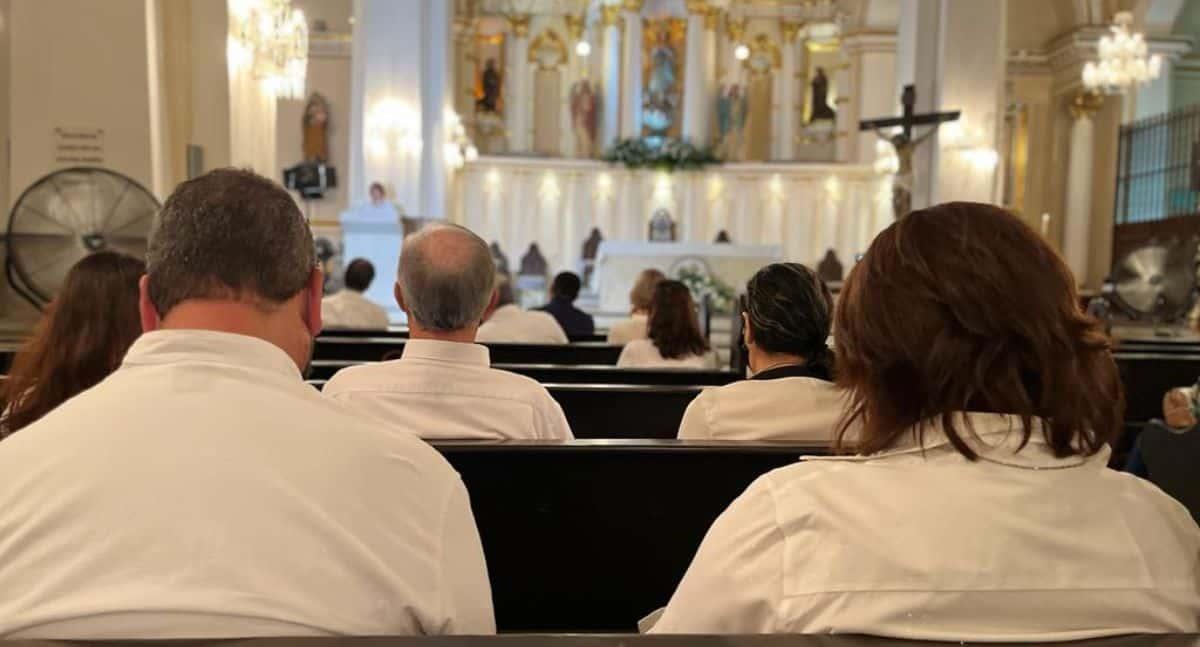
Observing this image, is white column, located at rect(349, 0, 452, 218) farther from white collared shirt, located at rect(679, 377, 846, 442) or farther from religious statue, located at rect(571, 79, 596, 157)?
white collared shirt, located at rect(679, 377, 846, 442)

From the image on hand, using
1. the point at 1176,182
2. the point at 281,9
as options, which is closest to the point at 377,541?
the point at 281,9

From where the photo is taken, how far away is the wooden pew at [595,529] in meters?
2.33

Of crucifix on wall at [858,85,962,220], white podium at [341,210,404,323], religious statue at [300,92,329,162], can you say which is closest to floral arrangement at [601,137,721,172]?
religious statue at [300,92,329,162]

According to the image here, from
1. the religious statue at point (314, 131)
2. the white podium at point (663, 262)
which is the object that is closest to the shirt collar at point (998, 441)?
the white podium at point (663, 262)

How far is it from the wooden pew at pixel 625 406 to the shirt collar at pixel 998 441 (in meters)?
2.34

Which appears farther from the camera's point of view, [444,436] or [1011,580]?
[444,436]

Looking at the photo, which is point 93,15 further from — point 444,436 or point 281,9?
point 444,436

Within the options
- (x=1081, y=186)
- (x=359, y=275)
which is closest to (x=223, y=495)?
(x=359, y=275)

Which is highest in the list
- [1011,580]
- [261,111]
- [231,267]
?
[261,111]

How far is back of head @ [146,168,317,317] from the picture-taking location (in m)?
1.34

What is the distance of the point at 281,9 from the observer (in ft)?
25.1

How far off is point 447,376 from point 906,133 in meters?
10.3

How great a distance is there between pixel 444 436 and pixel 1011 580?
5.33 ft

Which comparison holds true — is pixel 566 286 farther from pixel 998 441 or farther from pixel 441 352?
pixel 998 441
